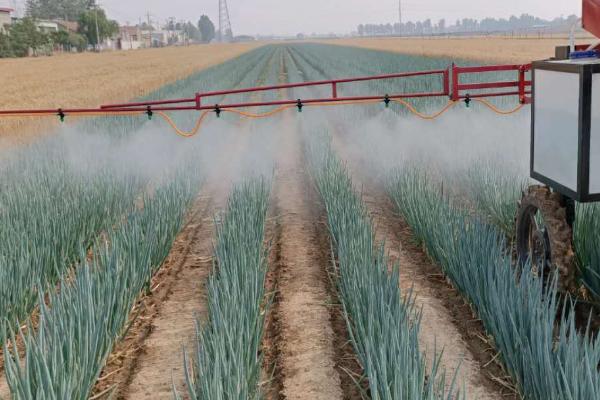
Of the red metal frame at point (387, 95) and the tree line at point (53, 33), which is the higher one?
the tree line at point (53, 33)

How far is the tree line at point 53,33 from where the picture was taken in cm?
6300

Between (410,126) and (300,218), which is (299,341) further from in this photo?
(410,126)

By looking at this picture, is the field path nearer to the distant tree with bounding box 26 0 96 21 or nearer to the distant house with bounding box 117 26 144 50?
the distant house with bounding box 117 26 144 50

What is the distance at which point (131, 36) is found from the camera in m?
131

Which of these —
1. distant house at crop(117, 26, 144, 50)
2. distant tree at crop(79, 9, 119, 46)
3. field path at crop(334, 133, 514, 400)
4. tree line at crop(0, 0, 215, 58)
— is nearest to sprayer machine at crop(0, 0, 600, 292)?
field path at crop(334, 133, 514, 400)

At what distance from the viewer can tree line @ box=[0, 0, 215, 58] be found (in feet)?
207

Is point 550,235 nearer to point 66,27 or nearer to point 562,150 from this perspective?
point 562,150

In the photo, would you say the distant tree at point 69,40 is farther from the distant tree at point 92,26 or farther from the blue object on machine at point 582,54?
the blue object on machine at point 582,54

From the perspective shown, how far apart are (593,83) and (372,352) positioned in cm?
155

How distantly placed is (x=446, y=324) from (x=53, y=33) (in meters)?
79.6

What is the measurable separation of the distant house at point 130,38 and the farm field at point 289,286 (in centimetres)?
11424

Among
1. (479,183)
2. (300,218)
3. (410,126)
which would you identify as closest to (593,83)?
(479,183)

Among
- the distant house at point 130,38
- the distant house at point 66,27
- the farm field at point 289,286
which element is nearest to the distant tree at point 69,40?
the distant house at point 66,27

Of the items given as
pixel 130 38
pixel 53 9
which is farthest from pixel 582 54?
pixel 53 9
